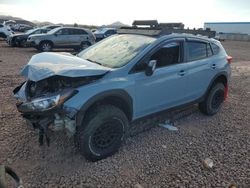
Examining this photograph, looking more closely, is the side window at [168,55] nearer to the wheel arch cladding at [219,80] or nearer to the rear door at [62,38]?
the wheel arch cladding at [219,80]

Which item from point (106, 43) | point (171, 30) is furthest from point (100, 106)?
point (171, 30)

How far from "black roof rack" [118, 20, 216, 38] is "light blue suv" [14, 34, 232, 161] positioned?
0.53 feet

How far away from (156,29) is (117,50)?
853 millimetres

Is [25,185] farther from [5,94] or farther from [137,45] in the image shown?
[5,94]

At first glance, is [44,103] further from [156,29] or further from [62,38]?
[62,38]

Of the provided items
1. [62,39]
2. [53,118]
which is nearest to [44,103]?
[53,118]

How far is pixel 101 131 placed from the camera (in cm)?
371

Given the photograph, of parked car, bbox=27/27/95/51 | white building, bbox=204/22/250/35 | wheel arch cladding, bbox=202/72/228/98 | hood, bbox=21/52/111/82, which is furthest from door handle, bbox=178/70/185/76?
white building, bbox=204/22/250/35

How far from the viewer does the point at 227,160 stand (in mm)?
4031

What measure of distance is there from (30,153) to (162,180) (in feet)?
6.31

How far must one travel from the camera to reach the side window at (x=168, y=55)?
431cm

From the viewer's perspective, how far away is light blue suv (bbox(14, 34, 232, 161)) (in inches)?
135

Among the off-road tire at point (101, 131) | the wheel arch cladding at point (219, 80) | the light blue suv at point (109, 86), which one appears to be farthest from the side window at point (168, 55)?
the wheel arch cladding at point (219, 80)

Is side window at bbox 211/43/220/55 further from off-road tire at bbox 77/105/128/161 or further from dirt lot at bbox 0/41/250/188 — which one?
off-road tire at bbox 77/105/128/161
